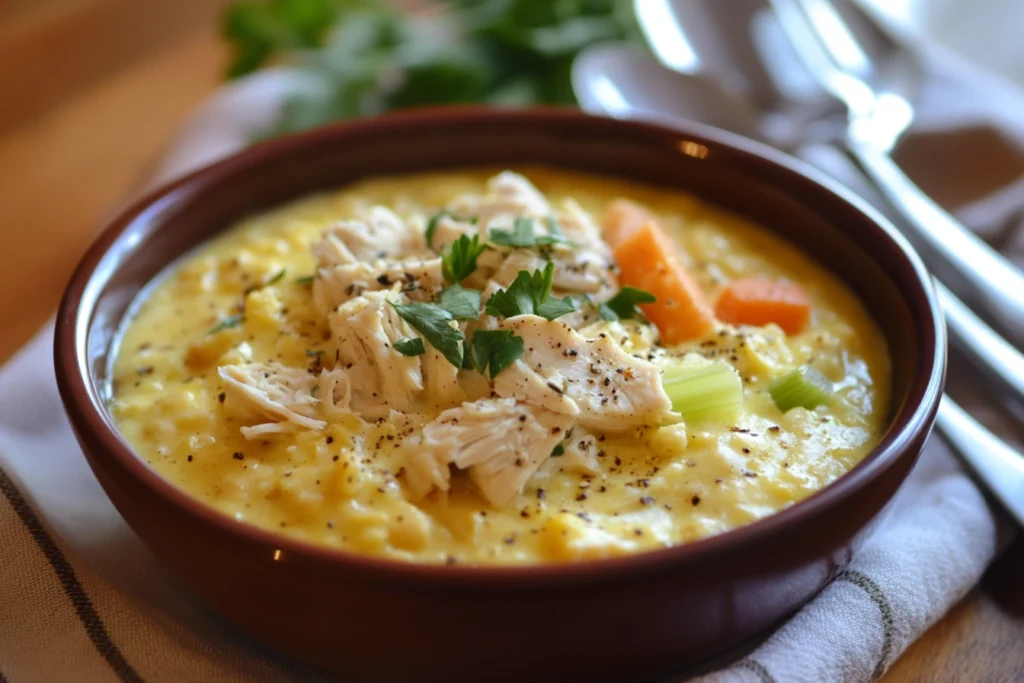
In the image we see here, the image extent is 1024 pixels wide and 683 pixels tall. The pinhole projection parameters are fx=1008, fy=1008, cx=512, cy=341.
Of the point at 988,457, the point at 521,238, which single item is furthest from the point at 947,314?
the point at 521,238

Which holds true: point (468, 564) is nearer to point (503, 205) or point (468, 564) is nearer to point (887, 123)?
point (503, 205)

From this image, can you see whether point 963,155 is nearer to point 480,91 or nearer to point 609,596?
point 480,91

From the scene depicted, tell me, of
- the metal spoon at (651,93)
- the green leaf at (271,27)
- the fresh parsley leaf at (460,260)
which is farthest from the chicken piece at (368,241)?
the green leaf at (271,27)

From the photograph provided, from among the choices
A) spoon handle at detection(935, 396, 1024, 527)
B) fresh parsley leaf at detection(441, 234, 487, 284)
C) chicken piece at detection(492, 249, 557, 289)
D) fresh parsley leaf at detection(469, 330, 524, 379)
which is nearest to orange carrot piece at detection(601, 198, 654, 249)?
chicken piece at detection(492, 249, 557, 289)

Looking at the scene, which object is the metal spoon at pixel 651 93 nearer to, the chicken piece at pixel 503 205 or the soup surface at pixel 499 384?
the chicken piece at pixel 503 205

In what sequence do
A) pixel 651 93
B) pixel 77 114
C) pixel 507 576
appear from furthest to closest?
pixel 77 114 → pixel 651 93 → pixel 507 576

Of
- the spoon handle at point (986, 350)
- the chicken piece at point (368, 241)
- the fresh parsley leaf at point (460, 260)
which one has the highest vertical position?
the fresh parsley leaf at point (460, 260)
